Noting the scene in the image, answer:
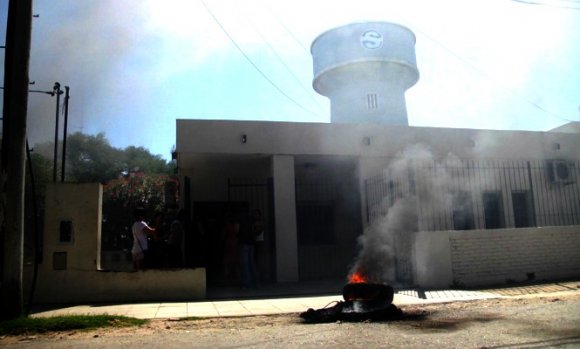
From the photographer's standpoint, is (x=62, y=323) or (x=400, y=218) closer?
(x=62, y=323)

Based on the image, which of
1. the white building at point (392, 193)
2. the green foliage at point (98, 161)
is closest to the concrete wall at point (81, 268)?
the white building at point (392, 193)

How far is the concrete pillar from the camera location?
11328mm

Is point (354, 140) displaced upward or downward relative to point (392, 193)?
upward

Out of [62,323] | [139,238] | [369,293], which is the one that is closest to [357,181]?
[369,293]

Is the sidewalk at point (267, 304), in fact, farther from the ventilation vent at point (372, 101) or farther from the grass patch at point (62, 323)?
the ventilation vent at point (372, 101)

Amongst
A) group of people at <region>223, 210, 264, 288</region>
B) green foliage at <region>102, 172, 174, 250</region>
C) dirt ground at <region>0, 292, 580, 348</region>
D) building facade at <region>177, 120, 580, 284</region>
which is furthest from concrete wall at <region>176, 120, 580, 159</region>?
green foliage at <region>102, 172, 174, 250</region>

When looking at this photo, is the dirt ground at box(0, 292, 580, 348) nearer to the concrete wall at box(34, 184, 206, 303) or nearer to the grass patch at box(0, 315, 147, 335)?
the grass patch at box(0, 315, 147, 335)

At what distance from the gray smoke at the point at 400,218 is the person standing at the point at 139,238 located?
4513 millimetres

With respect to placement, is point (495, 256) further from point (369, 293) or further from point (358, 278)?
point (369, 293)

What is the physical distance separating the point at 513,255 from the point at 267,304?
5.84 metres

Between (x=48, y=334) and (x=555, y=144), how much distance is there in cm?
1391

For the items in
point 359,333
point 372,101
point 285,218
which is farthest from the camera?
point 372,101

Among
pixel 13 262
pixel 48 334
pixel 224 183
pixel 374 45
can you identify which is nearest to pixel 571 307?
pixel 48 334

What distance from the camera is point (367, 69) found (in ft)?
76.5
